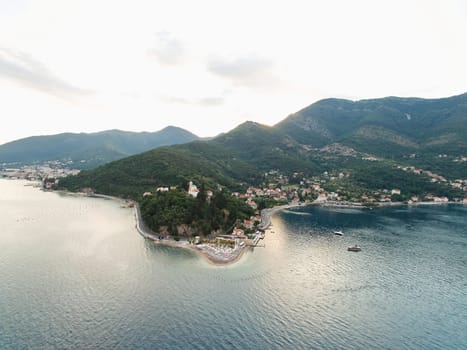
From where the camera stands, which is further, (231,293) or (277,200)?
(277,200)

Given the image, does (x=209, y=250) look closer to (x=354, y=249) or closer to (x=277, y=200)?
(x=354, y=249)

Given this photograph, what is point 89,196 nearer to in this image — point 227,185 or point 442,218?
point 227,185

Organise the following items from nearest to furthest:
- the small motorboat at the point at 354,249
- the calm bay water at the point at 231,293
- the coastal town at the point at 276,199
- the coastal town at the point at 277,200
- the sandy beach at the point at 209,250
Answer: the calm bay water at the point at 231,293
the sandy beach at the point at 209,250
the coastal town at the point at 277,200
the coastal town at the point at 276,199
the small motorboat at the point at 354,249

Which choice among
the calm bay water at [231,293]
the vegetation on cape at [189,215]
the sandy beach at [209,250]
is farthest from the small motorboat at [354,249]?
the vegetation on cape at [189,215]

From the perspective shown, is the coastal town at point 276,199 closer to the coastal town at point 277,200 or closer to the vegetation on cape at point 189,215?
the coastal town at point 277,200

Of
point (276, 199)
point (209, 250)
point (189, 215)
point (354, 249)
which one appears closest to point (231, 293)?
point (209, 250)

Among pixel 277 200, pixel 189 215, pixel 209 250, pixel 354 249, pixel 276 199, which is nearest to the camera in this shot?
pixel 209 250

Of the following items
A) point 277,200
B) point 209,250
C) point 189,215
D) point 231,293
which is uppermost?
point 189,215

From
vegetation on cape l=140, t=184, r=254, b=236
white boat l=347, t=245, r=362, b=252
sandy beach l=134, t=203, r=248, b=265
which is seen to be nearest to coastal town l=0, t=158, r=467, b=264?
sandy beach l=134, t=203, r=248, b=265

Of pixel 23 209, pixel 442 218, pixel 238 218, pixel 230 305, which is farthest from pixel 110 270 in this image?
pixel 442 218

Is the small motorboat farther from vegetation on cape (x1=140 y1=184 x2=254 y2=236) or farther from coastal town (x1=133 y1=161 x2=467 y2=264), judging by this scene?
vegetation on cape (x1=140 y1=184 x2=254 y2=236)
